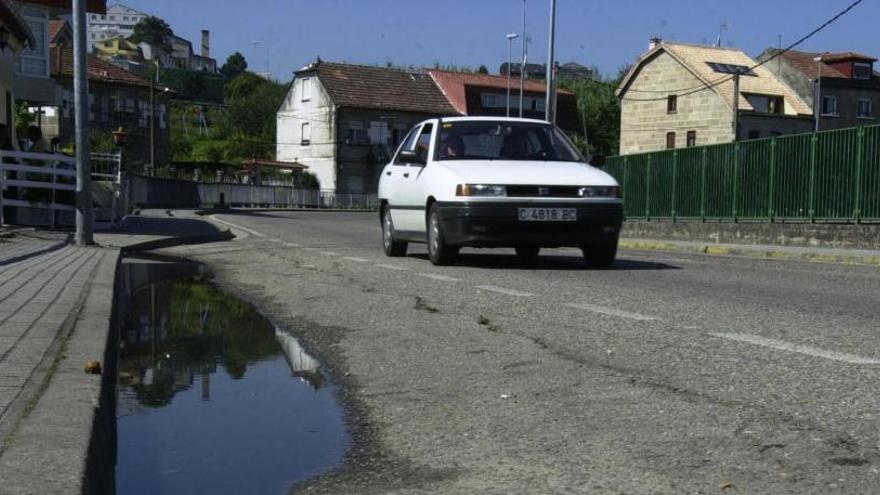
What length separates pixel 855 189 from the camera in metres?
19.1

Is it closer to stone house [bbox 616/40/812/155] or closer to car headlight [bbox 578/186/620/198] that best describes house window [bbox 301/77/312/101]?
stone house [bbox 616/40/812/155]

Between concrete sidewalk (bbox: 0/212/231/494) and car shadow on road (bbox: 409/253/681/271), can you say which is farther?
car shadow on road (bbox: 409/253/681/271)

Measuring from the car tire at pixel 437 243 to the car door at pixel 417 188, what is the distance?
26cm

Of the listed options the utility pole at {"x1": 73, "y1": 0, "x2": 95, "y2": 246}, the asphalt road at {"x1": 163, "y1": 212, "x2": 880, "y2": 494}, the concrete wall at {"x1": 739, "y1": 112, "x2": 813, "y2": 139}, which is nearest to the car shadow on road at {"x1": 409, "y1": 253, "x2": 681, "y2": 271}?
the asphalt road at {"x1": 163, "y1": 212, "x2": 880, "y2": 494}

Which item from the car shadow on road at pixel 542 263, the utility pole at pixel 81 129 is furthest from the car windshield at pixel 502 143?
the utility pole at pixel 81 129

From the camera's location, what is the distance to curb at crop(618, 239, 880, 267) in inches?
591

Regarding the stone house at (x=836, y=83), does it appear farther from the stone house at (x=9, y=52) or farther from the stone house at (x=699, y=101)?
the stone house at (x=9, y=52)

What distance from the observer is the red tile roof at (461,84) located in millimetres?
82438

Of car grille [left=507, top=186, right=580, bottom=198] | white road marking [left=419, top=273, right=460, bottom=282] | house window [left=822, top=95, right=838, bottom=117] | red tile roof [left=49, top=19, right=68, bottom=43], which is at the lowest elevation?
white road marking [left=419, top=273, right=460, bottom=282]

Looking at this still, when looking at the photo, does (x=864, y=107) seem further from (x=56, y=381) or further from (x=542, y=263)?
(x=56, y=381)

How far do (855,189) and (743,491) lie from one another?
57.2 ft

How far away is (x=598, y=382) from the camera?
4.71m

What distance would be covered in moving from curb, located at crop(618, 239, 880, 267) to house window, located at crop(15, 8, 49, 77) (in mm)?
22875

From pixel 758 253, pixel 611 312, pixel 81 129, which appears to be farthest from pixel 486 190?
pixel 758 253
